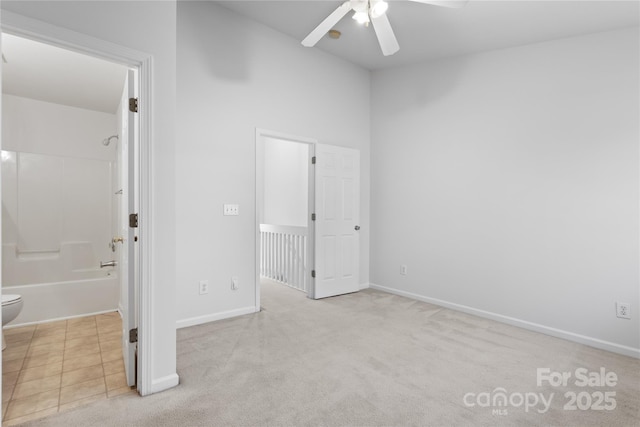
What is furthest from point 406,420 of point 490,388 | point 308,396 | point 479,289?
point 479,289

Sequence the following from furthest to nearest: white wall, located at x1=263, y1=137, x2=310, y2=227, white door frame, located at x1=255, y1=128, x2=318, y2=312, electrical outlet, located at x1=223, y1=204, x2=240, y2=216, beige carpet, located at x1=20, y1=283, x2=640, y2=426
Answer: white wall, located at x1=263, y1=137, x2=310, y2=227 → white door frame, located at x1=255, y1=128, x2=318, y2=312 → electrical outlet, located at x1=223, y1=204, x2=240, y2=216 → beige carpet, located at x1=20, y1=283, x2=640, y2=426

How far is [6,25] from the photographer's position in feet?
5.13

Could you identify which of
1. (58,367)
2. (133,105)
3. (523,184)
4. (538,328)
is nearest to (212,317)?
(58,367)

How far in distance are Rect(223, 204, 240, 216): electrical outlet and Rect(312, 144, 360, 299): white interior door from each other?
1021 millimetres

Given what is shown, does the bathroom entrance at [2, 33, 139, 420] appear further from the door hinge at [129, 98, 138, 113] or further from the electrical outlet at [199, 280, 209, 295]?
the electrical outlet at [199, 280, 209, 295]

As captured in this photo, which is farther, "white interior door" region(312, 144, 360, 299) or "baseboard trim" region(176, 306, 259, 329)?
"white interior door" region(312, 144, 360, 299)

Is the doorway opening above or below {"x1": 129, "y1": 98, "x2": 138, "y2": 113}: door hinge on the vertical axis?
below

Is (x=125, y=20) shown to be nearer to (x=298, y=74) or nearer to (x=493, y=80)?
(x=298, y=74)

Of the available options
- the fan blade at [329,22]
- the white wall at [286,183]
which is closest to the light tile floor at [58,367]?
the white wall at [286,183]

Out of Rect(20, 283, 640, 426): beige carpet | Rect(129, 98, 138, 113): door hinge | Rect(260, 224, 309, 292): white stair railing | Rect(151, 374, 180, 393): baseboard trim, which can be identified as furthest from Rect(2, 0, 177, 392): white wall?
Rect(260, 224, 309, 292): white stair railing

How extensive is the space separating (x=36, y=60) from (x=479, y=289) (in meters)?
4.68

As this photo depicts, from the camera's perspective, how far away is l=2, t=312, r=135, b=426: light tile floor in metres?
1.93

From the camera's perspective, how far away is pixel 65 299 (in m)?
3.39

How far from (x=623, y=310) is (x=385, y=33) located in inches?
117
